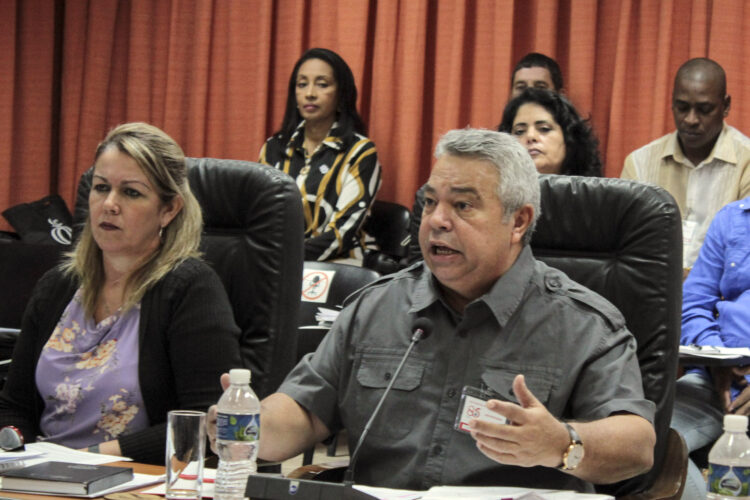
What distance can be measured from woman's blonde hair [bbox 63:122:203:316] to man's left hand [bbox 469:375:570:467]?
1.02 m

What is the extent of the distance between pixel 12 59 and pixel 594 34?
3.03 meters

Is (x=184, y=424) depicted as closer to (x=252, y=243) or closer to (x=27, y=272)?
(x=252, y=243)

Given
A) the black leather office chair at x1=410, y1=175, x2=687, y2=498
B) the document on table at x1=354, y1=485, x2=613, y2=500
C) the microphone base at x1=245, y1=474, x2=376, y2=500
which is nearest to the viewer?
the microphone base at x1=245, y1=474, x2=376, y2=500

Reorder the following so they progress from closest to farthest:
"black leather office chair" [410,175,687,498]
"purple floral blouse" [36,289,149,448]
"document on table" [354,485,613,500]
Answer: "document on table" [354,485,613,500] → "black leather office chair" [410,175,687,498] → "purple floral blouse" [36,289,149,448]

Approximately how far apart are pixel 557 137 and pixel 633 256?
127cm

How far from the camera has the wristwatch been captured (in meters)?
1.62

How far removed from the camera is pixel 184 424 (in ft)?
5.01

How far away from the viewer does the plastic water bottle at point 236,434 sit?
1546mm

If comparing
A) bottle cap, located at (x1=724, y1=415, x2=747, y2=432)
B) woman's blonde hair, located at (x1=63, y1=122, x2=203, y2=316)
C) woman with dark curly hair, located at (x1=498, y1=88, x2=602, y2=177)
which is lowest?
bottle cap, located at (x1=724, y1=415, x2=747, y2=432)

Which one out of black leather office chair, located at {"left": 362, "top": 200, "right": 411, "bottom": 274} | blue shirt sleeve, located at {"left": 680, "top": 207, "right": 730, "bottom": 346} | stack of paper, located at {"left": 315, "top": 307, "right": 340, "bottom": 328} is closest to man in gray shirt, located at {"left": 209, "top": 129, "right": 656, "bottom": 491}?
stack of paper, located at {"left": 315, "top": 307, "right": 340, "bottom": 328}

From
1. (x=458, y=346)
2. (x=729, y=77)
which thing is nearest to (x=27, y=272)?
(x=458, y=346)

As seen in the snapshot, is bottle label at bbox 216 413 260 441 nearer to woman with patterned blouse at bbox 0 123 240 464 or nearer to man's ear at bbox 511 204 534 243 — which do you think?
woman with patterned blouse at bbox 0 123 240 464

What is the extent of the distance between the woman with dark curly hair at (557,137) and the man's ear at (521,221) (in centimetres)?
134

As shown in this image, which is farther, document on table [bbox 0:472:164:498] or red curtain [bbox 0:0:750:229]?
red curtain [bbox 0:0:750:229]
